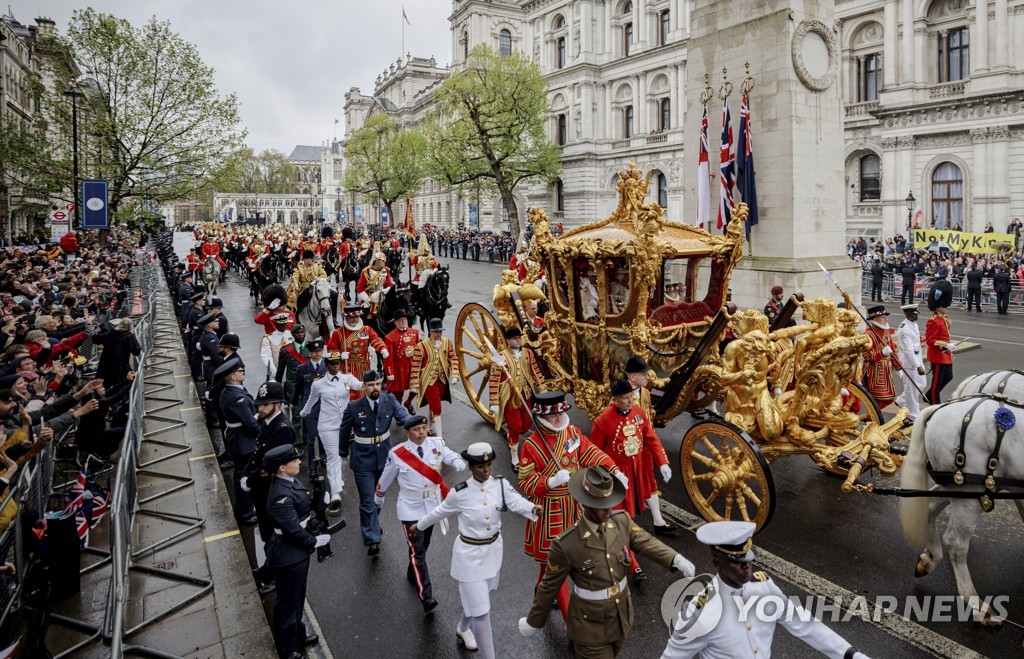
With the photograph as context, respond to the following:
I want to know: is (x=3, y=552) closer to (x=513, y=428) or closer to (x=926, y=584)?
(x=513, y=428)

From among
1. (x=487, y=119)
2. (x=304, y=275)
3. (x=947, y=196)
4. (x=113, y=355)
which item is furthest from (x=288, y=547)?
(x=487, y=119)

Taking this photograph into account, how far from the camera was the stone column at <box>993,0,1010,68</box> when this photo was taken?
103 ft

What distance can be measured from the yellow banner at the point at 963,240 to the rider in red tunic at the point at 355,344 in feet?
83.3

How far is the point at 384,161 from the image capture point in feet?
231

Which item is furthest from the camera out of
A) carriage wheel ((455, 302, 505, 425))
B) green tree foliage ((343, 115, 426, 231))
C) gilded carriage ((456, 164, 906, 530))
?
green tree foliage ((343, 115, 426, 231))

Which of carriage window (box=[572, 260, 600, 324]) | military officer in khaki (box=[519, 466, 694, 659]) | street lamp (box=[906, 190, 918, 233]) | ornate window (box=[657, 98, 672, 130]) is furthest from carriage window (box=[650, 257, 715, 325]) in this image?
ornate window (box=[657, 98, 672, 130])

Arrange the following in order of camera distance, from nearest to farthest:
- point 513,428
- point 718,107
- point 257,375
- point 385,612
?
point 385,612, point 513,428, point 257,375, point 718,107

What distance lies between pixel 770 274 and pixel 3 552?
13466mm

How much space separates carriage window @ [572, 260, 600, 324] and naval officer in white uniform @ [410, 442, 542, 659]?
394cm

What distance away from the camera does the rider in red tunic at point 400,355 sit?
990 centimetres

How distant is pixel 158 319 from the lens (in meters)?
21.5

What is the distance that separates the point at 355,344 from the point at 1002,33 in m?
36.4

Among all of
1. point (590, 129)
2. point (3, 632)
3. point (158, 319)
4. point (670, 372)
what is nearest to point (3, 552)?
point (3, 632)

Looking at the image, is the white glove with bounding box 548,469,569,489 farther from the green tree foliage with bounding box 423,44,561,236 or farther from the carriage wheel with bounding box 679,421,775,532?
the green tree foliage with bounding box 423,44,561,236
